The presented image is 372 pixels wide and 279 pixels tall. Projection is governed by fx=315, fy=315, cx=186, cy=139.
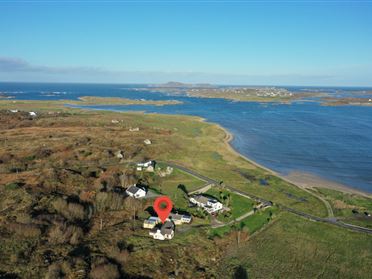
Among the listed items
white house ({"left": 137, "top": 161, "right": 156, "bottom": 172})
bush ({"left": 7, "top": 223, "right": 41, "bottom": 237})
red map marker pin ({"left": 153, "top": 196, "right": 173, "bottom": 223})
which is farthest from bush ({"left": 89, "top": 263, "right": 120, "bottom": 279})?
white house ({"left": 137, "top": 161, "right": 156, "bottom": 172})

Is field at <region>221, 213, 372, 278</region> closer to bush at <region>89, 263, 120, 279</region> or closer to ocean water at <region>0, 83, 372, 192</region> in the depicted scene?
bush at <region>89, 263, 120, 279</region>

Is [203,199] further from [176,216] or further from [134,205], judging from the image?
[134,205]

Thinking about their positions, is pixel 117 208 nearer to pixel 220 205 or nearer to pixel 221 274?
pixel 220 205

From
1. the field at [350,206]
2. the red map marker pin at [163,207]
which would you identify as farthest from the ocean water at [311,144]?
→ the red map marker pin at [163,207]

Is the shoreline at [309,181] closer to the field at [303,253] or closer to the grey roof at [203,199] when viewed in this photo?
the field at [303,253]

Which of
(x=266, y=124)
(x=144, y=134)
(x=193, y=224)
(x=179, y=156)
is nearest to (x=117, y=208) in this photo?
(x=193, y=224)
